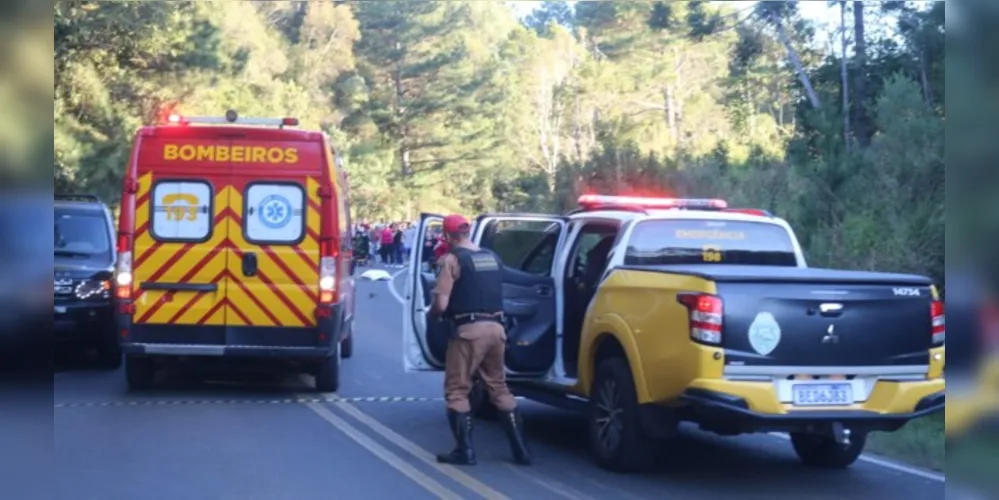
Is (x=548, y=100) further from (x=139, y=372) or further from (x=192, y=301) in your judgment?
(x=192, y=301)

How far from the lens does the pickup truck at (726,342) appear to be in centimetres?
805

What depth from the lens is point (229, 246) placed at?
12.6 m

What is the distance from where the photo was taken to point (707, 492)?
870 cm

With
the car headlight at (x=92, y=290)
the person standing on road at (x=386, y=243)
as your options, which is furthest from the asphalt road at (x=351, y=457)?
the person standing on road at (x=386, y=243)

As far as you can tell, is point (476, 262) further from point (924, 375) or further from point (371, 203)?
point (371, 203)

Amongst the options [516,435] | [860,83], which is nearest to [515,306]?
[516,435]

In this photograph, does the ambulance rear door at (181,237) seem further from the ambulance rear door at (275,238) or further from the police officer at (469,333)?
the police officer at (469,333)

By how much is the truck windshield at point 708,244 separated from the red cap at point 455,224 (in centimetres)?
130

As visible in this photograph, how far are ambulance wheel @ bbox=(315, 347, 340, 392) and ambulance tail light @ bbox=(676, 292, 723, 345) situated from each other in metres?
5.81

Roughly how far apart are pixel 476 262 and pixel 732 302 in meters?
2.21

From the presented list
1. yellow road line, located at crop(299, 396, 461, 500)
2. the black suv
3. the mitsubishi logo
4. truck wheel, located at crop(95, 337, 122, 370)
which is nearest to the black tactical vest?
yellow road line, located at crop(299, 396, 461, 500)

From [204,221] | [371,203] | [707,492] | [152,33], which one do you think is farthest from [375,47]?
[707,492]

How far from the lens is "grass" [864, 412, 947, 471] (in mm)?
10031

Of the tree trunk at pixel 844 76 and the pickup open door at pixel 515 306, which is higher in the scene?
the tree trunk at pixel 844 76
